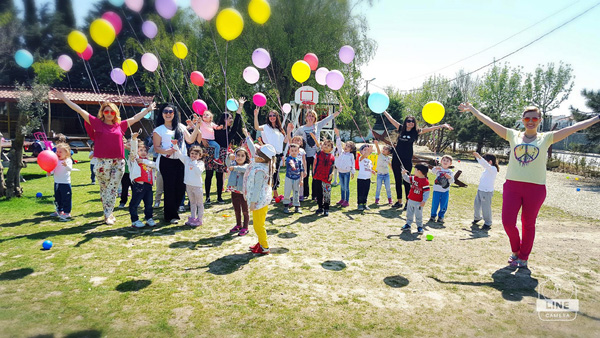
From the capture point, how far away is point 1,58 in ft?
69.9

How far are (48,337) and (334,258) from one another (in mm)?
3107

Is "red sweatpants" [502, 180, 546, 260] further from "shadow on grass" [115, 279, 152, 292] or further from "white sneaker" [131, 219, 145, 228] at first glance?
"white sneaker" [131, 219, 145, 228]

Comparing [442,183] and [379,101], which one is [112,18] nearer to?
A: [379,101]

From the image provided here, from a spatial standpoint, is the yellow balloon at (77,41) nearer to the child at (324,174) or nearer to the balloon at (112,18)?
the balloon at (112,18)

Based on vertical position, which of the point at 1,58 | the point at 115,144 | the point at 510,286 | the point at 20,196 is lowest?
the point at 510,286

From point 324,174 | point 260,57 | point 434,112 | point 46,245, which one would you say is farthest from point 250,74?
point 46,245

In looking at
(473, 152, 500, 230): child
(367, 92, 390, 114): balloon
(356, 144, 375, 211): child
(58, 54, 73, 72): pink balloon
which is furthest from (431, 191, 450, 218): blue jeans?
(58, 54, 73, 72): pink balloon

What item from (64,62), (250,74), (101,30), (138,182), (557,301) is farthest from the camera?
(250,74)

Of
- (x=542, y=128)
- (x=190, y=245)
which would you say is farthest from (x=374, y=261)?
(x=542, y=128)

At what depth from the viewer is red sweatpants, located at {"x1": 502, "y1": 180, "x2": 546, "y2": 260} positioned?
4316 mm

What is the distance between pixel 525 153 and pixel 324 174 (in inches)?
136

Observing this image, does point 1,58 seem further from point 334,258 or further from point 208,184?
point 334,258

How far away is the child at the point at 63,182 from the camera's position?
579 cm

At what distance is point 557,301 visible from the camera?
356 centimetres
